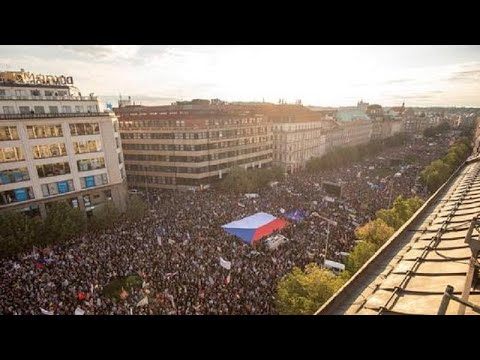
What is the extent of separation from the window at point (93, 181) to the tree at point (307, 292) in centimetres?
2510

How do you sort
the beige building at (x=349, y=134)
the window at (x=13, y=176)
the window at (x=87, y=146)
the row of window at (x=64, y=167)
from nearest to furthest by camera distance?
the window at (x=13, y=176) < the row of window at (x=64, y=167) < the window at (x=87, y=146) < the beige building at (x=349, y=134)

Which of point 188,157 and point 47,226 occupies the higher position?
point 188,157

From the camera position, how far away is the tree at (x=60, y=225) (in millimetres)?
22016

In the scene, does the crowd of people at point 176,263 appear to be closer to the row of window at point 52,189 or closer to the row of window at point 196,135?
the row of window at point 52,189

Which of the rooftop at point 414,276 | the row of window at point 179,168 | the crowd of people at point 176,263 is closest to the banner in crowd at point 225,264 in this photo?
the crowd of people at point 176,263

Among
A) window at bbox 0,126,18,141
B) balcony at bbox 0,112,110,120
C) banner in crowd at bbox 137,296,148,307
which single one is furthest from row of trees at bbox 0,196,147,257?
banner in crowd at bbox 137,296,148,307

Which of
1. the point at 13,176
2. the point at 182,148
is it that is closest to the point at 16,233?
the point at 13,176

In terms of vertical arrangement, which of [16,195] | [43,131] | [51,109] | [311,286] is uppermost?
[51,109]

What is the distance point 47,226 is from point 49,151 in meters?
9.08

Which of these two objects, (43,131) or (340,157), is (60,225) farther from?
(340,157)

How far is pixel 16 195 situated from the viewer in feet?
83.9
